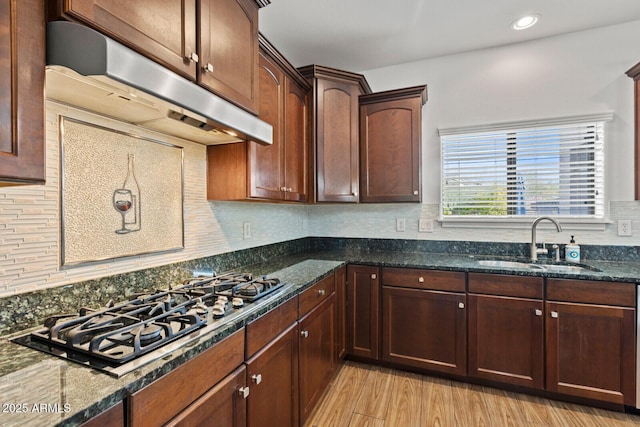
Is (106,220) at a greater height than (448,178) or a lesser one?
lesser

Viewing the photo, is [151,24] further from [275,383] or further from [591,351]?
[591,351]

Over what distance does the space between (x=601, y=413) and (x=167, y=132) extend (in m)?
3.06

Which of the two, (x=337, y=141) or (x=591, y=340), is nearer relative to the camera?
(x=591, y=340)

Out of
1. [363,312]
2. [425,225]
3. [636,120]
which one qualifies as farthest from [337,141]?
[636,120]

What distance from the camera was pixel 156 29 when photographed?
1.07 metres

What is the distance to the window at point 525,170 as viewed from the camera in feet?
7.74

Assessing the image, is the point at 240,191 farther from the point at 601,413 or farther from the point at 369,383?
the point at 601,413

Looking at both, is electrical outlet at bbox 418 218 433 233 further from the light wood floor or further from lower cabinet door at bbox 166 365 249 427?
→ lower cabinet door at bbox 166 365 249 427

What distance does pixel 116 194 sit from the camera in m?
1.36

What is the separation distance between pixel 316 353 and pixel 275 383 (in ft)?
1.66

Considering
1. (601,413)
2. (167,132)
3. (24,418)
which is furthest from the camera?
(601,413)

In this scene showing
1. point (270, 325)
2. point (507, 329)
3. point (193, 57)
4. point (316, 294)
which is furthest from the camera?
point (507, 329)

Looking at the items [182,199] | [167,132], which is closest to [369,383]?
[182,199]

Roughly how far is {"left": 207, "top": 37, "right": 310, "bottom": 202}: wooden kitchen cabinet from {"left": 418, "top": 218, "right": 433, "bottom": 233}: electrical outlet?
113 centimetres
